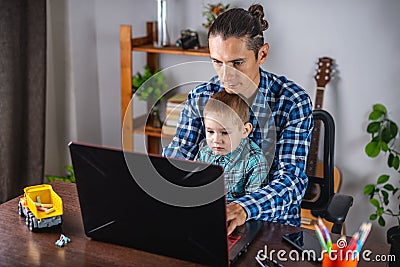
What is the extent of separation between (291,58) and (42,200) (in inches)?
66.4

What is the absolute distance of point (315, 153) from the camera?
101 inches

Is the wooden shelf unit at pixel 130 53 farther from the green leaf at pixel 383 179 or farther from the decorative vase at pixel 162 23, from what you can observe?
the green leaf at pixel 383 179

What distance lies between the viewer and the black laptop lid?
1070mm

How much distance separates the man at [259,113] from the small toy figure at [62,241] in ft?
1.34

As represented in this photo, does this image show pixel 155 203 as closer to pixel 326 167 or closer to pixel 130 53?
pixel 326 167

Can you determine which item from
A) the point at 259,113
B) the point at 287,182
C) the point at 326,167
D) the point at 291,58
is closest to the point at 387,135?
the point at 291,58

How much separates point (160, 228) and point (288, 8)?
181 centimetres

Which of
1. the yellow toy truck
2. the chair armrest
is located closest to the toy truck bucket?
the yellow toy truck

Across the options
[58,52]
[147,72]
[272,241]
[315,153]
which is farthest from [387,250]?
[58,52]

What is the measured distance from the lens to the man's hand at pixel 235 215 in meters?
1.31

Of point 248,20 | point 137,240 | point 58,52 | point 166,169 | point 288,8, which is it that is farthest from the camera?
point 58,52

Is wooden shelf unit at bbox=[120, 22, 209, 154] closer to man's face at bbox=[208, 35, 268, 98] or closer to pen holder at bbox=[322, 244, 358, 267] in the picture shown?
man's face at bbox=[208, 35, 268, 98]

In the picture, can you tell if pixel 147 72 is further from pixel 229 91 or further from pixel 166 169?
pixel 166 169

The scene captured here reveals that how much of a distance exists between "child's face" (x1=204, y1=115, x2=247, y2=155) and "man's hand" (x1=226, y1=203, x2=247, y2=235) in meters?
0.19
